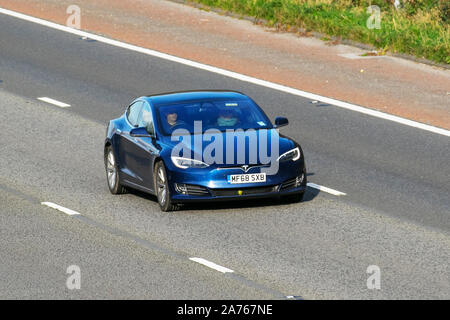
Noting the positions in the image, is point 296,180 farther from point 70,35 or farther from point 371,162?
point 70,35

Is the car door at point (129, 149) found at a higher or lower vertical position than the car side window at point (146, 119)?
lower

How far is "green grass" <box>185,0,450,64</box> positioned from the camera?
27516mm

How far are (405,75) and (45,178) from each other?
9.86 metres

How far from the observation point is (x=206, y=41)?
29484 mm

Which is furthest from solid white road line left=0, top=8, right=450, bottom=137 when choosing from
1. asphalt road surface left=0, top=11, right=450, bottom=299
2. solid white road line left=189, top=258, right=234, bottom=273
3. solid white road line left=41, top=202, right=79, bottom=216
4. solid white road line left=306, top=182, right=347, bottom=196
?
solid white road line left=189, top=258, right=234, bottom=273

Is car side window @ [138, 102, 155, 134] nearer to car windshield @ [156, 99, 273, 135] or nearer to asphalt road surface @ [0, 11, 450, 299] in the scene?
car windshield @ [156, 99, 273, 135]

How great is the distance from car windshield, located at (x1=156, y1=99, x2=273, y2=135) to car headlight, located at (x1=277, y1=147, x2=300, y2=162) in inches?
30.9

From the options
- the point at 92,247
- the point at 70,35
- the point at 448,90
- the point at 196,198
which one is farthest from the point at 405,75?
the point at 92,247

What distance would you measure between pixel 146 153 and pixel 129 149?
69 cm

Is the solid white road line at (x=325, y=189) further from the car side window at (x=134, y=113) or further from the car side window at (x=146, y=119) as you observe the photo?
the car side window at (x=134, y=113)

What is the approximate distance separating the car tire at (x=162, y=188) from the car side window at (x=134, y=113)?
4.86 feet

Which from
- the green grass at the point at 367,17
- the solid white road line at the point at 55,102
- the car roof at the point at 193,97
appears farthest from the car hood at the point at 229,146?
the green grass at the point at 367,17

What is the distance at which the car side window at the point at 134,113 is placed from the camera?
18.7 m

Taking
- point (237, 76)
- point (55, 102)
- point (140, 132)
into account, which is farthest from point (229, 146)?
point (237, 76)
